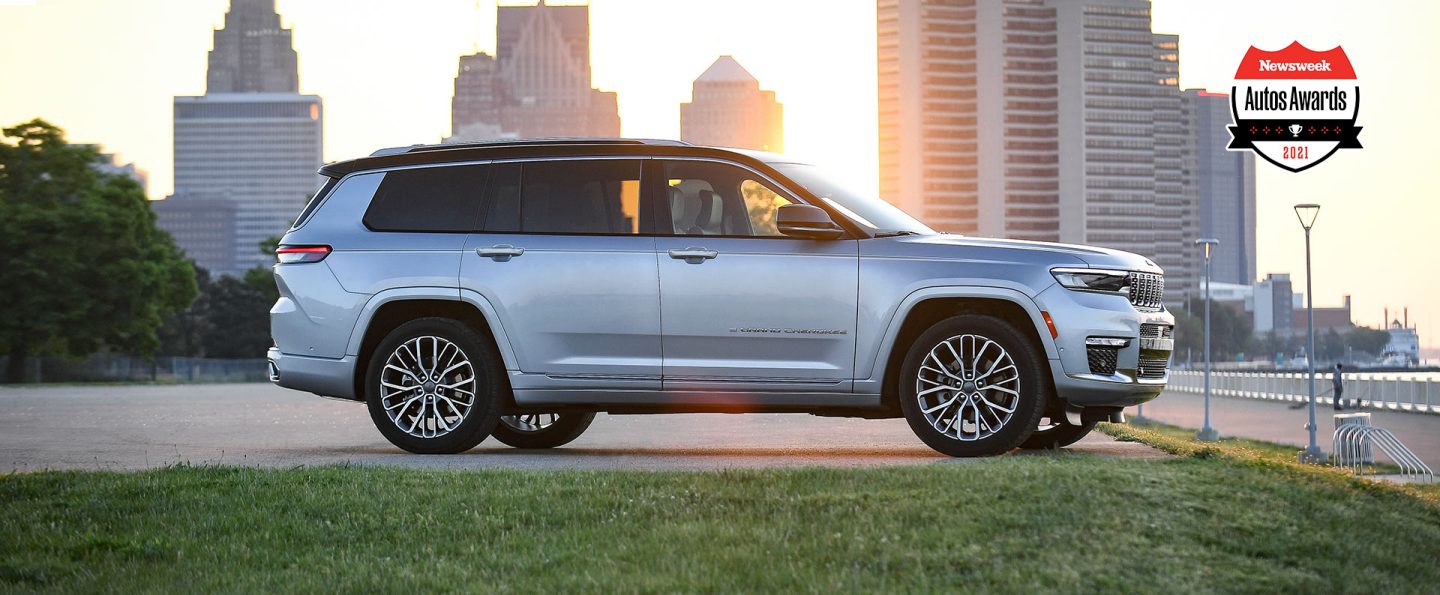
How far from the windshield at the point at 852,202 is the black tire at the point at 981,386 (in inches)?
31.1

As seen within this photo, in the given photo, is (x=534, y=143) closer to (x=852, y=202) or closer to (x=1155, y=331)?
(x=852, y=202)

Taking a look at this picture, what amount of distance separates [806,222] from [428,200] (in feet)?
9.06

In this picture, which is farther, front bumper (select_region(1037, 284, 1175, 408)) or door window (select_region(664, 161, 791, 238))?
door window (select_region(664, 161, 791, 238))

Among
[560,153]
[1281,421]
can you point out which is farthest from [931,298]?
[1281,421]

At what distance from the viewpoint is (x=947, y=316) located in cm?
981

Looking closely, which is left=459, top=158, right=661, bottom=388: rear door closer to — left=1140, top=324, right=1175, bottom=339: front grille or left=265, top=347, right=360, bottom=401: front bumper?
left=265, top=347, right=360, bottom=401: front bumper

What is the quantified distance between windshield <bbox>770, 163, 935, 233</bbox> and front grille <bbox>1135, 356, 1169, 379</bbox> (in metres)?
1.57

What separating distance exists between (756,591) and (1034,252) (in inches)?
165

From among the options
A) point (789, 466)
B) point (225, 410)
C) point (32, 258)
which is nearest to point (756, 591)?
point (789, 466)

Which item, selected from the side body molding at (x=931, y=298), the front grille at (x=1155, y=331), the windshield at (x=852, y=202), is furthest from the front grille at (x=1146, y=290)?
the windshield at (x=852, y=202)

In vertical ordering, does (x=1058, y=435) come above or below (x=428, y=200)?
below

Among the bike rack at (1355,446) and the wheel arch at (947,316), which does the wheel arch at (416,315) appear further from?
the bike rack at (1355,446)

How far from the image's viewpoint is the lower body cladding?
951cm

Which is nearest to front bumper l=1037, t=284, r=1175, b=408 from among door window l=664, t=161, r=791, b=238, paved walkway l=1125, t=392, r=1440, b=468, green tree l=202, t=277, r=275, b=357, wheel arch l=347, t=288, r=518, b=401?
door window l=664, t=161, r=791, b=238
